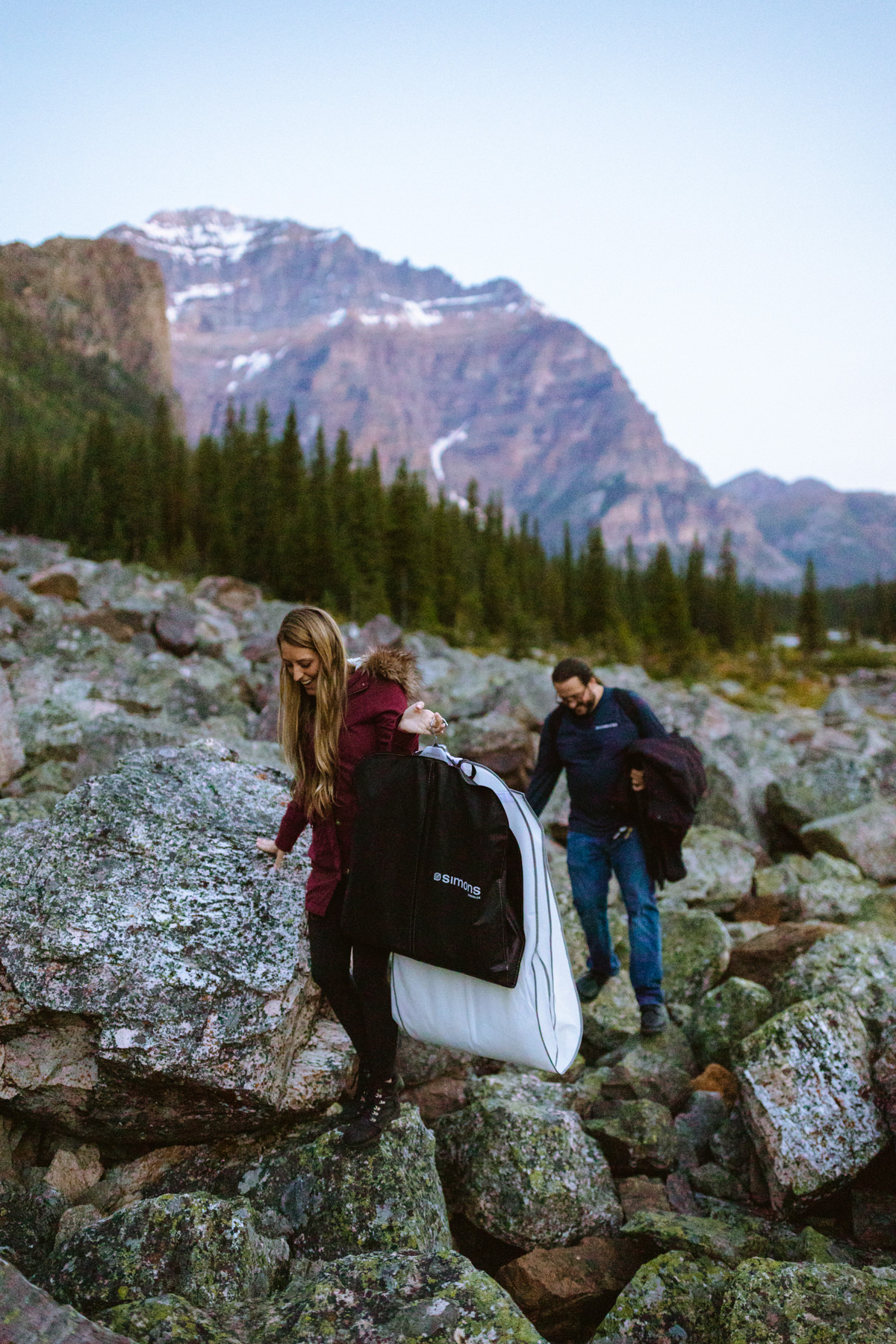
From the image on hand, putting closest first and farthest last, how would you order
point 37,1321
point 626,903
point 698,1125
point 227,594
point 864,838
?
point 37,1321
point 698,1125
point 626,903
point 864,838
point 227,594

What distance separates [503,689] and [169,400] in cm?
17573

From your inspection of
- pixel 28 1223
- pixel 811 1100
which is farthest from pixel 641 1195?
pixel 28 1223

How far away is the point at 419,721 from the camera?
371cm

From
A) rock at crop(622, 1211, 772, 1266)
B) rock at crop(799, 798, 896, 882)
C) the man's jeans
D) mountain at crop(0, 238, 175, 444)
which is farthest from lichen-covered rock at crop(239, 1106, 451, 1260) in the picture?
mountain at crop(0, 238, 175, 444)

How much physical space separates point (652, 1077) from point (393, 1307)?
95.5 inches

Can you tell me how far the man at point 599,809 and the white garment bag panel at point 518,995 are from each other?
1962mm

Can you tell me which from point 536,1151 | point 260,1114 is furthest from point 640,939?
point 260,1114

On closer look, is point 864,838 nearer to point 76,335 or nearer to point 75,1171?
point 75,1171

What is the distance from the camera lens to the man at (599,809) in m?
5.50

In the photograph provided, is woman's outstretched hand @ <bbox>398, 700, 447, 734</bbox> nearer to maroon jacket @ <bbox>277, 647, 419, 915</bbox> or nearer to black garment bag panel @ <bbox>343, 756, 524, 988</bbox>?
maroon jacket @ <bbox>277, 647, 419, 915</bbox>

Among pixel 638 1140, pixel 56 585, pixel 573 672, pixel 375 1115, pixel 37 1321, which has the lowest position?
pixel 638 1140

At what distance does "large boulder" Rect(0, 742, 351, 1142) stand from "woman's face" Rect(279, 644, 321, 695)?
1.16 metres

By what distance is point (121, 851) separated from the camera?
416 cm

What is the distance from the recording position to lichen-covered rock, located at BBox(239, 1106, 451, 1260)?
3387 millimetres
